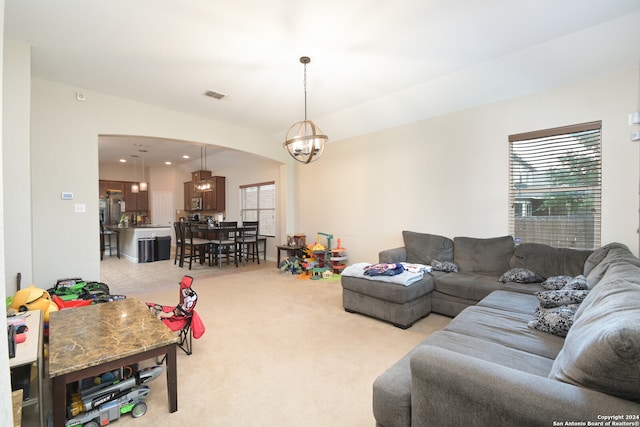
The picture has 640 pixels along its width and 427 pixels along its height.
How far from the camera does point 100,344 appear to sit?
1.86 meters

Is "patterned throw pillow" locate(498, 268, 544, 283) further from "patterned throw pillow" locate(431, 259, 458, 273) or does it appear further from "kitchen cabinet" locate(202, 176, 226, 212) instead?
"kitchen cabinet" locate(202, 176, 226, 212)

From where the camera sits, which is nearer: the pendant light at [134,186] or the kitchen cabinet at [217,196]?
the pendant light at [134,186]

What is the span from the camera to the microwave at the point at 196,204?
9.45m

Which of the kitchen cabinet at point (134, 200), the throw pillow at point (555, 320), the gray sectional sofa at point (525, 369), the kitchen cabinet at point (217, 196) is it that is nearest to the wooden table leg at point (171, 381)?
the gray sectional sofa at point (525, 369)

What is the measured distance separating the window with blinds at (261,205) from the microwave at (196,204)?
1.83 meters

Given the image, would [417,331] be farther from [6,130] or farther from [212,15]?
[6,130]

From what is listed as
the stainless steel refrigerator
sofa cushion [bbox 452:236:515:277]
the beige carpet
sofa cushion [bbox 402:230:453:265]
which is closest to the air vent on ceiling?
the beige carpet

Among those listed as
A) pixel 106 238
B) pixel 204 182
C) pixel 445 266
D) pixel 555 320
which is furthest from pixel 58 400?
pixel 106 238

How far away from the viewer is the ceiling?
254 cm

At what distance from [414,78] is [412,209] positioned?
1.93 meters

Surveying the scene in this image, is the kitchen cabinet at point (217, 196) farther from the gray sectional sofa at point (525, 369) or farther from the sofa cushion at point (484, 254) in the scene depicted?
the gray sectional sofa at point (525, 369)

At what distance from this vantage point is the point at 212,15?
2621 millimetres

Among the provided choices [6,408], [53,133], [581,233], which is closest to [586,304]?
[581,233]

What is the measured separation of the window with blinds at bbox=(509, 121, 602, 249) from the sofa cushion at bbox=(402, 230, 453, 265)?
0.82 m
